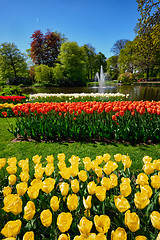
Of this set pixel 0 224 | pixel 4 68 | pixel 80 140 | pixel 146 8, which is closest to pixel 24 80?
pixel 4 68

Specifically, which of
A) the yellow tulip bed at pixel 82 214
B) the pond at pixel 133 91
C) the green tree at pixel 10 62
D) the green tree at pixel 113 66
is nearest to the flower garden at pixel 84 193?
the yellow tulip bed at pixel 82 214

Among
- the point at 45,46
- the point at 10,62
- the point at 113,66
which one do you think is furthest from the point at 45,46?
the point at 113,66

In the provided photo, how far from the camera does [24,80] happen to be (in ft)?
115

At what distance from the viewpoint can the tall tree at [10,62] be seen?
34844 mm

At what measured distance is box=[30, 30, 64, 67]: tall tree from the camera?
1548 inches

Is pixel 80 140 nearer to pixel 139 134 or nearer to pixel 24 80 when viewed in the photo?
pixel 139 134

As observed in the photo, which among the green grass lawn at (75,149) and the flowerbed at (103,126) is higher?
the flowerbed at (103,126)

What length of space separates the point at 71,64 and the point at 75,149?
2898cm

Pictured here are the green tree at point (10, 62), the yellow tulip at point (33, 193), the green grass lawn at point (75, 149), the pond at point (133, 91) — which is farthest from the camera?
the green tree at point (10, 62)

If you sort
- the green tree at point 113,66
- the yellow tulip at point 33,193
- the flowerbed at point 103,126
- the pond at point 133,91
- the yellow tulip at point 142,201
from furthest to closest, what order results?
the green tree at point 113,66 → the pond at point 133,91 → the flowerbed at point 103,126 → the yellow tulip at point 33,193 → the yellow tulip at point 142,201

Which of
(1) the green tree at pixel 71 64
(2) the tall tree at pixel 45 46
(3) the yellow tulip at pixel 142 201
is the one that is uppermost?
(2) the tall tree at pixel 45 46

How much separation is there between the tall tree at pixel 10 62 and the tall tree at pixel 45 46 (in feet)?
15.4

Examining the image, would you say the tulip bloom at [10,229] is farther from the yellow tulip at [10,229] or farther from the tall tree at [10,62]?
the tall tree at [10,62]

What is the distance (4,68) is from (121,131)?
3916 cm
